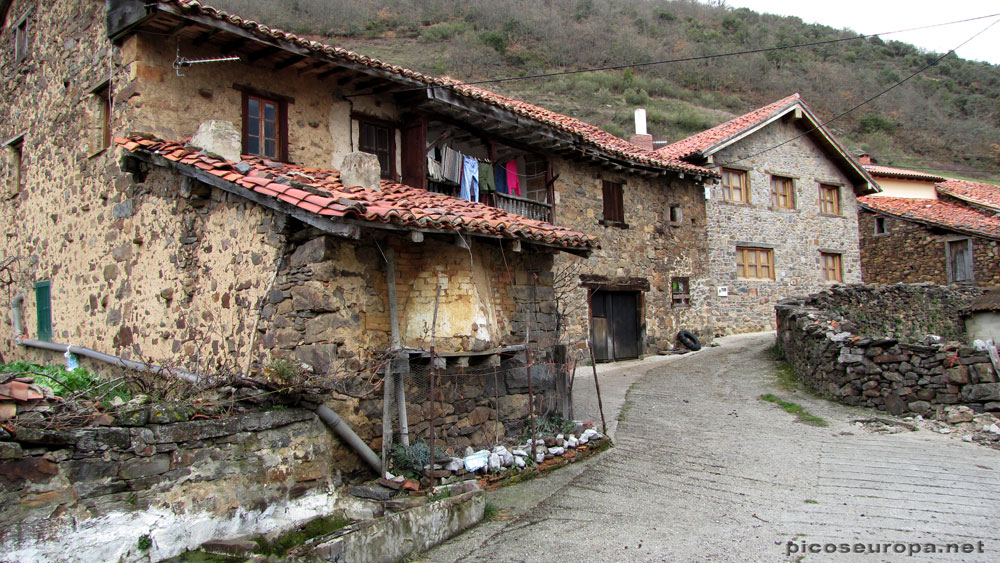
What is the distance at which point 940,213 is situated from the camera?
76.0ft

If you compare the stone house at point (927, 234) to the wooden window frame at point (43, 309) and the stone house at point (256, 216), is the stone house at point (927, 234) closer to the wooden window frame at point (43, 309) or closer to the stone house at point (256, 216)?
the stone house at point (256, 216)

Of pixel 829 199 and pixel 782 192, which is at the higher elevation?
pixel 782 192

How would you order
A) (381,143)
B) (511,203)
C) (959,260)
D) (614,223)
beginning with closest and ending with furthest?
1. (381,143)
2. (511,203)
3. (614,223)
4. (959,260)

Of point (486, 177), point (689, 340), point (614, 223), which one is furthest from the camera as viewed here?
point (689, 340)

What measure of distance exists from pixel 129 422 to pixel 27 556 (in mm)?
1083

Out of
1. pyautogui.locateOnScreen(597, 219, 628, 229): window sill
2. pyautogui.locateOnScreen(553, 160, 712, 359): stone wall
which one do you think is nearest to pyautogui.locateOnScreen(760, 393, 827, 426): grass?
pyautogui.locateOnScreen(553, 160, 712, 359): stone wall

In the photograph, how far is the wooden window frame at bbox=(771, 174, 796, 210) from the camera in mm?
21094

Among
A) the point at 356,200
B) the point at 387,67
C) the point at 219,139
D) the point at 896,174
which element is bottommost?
the point at 356,200

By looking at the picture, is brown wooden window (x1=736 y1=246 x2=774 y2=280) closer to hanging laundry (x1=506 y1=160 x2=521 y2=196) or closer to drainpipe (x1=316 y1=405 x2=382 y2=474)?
hanging laundry (x1=506 y1=160 x2=521 y2=196)

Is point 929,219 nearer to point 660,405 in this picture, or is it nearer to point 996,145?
point 660,405

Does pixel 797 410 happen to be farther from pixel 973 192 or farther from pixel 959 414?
pixel 973 192

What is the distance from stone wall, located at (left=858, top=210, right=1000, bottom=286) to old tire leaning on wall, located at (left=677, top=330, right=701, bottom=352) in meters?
10.5

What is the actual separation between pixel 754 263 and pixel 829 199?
15.4 ft

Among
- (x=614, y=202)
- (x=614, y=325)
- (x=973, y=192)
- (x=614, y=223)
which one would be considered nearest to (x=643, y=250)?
(x=614, y=223)
